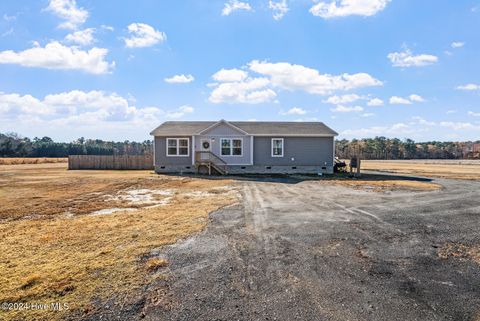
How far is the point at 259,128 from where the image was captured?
2470cm

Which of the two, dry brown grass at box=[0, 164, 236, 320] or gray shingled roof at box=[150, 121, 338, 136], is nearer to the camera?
dry brown grass at box=[0, 164, 236, 320]

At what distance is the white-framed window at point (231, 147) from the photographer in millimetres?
23344

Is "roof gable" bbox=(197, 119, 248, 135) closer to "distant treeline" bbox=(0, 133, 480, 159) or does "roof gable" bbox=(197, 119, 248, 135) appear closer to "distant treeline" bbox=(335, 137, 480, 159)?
"distant treeline" bbox=(0, 133, 480, 159)

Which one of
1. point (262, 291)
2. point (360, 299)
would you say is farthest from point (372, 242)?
point (262, 291)

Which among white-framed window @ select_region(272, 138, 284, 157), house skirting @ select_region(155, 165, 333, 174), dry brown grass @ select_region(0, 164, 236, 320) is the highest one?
white-framed window @ select_region(272, 138, 284, 157)

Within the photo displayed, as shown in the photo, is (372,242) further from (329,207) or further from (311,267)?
(329,207)

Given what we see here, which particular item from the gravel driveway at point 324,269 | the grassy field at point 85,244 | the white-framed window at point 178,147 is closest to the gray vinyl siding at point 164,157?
the white-framed window at point 178,147

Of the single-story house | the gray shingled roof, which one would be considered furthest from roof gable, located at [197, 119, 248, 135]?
the gray shingled roof

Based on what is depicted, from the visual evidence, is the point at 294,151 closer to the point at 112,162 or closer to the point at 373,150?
the point at 112,162

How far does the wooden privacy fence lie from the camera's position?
3058 cm

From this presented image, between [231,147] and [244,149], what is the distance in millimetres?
1040

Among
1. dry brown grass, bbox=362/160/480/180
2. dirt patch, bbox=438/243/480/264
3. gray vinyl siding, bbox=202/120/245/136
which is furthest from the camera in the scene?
gray vinyl siding, bbox=202/120/245/136

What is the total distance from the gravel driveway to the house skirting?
1458cm

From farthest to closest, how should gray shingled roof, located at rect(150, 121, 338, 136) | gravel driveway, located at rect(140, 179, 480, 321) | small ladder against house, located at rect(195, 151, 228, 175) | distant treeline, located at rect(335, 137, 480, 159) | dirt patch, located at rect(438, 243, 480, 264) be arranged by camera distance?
distant treeline, located at rect(335, 137, 480, 159), gray shingled roof, located at rect(150, 121, 338, 136), small ladder against house, located at rect(195, 151, 228, 175), dirt patch, located at rect(438, 243, 480, 264), gravel driveway, located at rect(140, 179, 480, 321)
